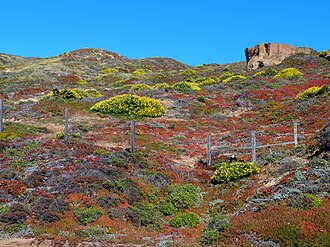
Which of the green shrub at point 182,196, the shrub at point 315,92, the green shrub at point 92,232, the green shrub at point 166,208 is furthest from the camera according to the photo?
the shrub at point 315,92

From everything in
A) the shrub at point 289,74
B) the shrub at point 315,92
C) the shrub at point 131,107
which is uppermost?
the shrub at point 289,74

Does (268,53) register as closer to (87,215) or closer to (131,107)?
Result: (131,107)

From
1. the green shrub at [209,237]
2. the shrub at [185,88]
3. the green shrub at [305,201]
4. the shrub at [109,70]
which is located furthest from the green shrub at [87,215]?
the shrub at [109,70]

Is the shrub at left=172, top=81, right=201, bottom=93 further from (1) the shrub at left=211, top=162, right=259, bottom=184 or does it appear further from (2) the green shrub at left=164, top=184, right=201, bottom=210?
(2) the green shrub at left=164, top=184, right=201, bottom=210

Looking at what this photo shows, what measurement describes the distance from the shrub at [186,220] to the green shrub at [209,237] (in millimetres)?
1224

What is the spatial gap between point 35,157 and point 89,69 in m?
73.0

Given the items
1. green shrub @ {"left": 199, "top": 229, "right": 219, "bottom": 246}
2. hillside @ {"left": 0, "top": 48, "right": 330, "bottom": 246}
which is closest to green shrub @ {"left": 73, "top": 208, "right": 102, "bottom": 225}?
hillside @ {"left": 0, "top": 48, "right": 330, "bottom": 246}

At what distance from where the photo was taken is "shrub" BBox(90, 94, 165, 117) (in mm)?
33594

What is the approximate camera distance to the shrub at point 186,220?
40.4 feet

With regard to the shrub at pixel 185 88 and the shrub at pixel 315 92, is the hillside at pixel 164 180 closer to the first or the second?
the shrub at pixel 315 92

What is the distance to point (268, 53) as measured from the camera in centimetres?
6962

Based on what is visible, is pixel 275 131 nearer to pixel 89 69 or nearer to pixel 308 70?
pixel 308 70

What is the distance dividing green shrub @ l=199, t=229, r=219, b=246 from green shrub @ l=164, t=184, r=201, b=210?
3.16 meters

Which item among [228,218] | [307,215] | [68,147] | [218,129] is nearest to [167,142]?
[218,129]
